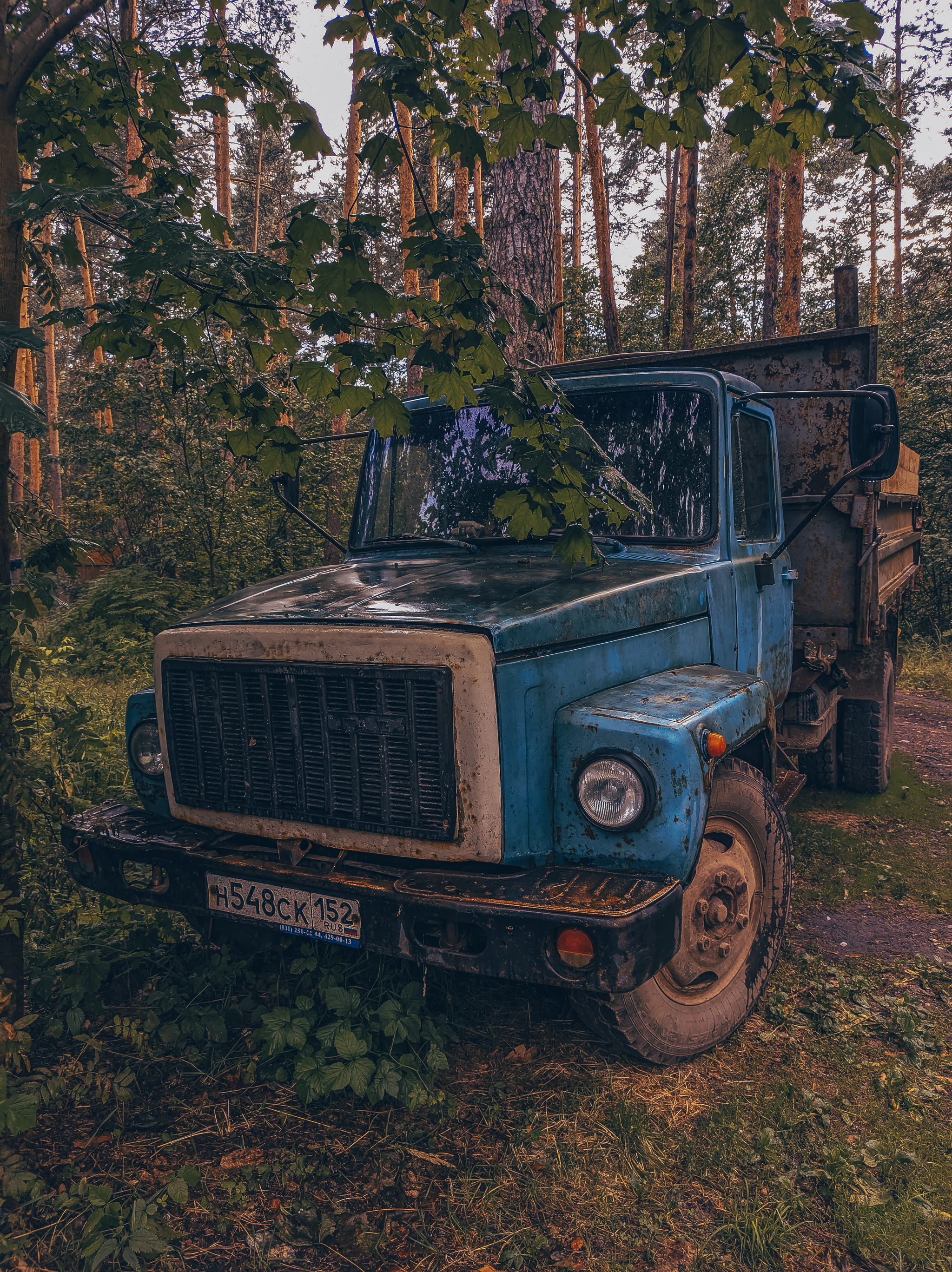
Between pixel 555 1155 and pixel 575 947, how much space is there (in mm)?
781

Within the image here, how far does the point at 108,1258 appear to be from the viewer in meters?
2.20

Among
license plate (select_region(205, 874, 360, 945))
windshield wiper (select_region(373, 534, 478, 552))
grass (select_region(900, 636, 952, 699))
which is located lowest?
grass (select_region(900, 636, 952, 699))

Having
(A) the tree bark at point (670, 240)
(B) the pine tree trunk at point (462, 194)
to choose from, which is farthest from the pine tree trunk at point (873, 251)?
(B) the pine tree trunk at point (462, 194)

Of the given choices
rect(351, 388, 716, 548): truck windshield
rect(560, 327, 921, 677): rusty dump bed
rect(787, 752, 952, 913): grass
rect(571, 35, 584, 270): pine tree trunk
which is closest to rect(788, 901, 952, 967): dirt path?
rect(787, 752, 952, 913): grass

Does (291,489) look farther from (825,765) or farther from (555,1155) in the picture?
(825,765)

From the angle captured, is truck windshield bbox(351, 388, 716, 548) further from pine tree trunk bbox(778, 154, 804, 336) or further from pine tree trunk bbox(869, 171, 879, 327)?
pine tree trunk bbox(869, 171, 879, 327)

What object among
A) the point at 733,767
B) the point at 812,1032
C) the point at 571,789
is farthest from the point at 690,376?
the point at 812,1032

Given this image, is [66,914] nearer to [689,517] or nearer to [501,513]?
[501,513]

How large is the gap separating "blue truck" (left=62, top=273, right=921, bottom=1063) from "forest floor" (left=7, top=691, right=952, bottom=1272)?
284 mm

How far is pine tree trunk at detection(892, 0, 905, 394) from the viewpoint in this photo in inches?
718

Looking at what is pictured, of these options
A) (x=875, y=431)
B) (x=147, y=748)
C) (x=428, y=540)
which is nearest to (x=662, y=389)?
(x=875, y=431)

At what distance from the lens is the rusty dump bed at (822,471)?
4965mm

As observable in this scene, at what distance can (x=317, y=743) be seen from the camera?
279 centimetres

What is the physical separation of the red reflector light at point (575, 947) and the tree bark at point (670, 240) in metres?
19.4
